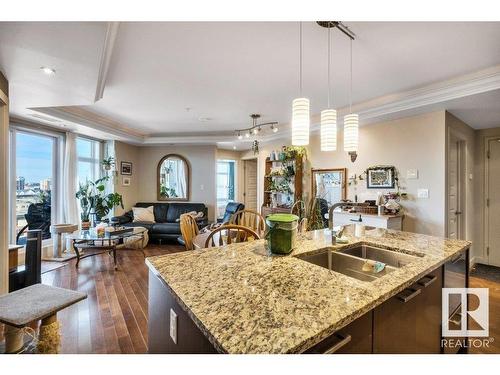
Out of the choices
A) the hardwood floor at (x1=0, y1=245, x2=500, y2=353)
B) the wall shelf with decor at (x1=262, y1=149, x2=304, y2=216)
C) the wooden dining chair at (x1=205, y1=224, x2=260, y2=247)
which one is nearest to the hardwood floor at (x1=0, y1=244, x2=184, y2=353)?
the hardwood floor at (x1=0, y1=245, x2=500, y2=353)

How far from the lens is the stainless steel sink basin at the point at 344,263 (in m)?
1.48

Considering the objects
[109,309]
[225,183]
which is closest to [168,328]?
[109,309]

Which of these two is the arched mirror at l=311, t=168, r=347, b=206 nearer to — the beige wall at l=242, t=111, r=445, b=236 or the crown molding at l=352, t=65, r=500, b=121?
the beige wall at l=242, t=111, r=445, b=236

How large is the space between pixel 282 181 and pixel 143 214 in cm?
330

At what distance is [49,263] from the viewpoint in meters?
4.23

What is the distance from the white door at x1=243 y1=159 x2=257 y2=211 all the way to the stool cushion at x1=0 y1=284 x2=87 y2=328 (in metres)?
6.42

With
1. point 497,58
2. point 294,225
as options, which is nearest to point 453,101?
point 497,58

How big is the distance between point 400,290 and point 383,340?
0.68 feet

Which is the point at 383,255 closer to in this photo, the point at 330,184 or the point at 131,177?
the point at 330,184

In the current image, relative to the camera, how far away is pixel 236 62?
2498 mm

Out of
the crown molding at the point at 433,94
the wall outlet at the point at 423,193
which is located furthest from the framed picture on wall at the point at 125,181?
the wall outlet at the point at 423,193

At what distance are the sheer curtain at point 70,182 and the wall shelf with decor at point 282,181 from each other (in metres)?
3.82
